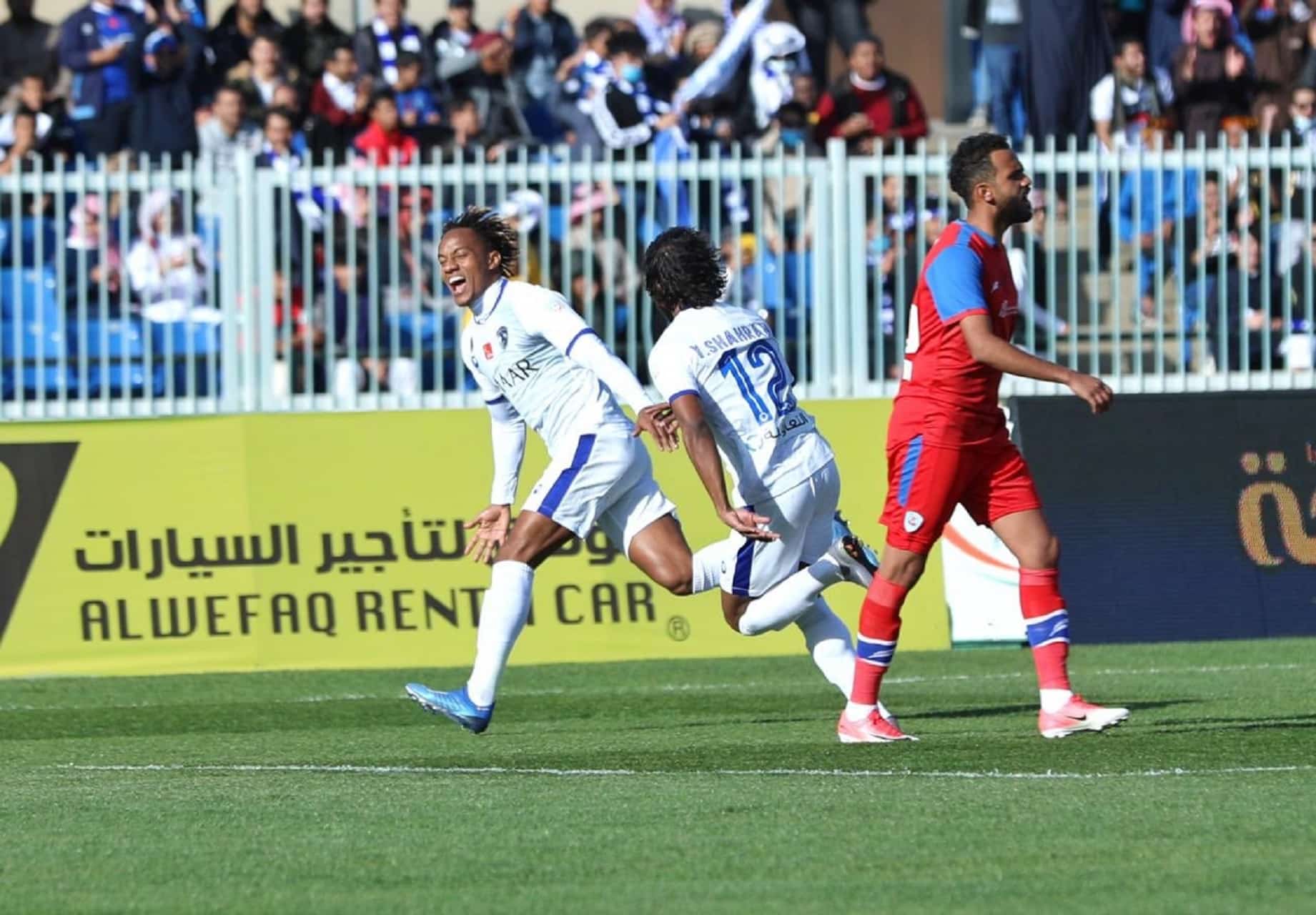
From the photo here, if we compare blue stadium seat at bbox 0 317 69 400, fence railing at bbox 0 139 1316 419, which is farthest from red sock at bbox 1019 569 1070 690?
blue stadium seat at bbox 0 317 69 400

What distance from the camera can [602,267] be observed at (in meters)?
15.6

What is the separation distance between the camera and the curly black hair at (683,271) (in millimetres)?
9625

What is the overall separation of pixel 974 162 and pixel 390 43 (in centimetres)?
1090

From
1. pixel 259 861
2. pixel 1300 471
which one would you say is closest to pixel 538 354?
pixel 259 861

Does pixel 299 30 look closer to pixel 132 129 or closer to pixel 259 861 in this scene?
pixel 132 129

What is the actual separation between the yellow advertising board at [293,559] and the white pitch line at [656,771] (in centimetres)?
443

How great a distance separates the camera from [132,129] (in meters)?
18.6

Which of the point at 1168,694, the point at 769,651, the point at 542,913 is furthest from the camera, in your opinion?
the point at 769,651

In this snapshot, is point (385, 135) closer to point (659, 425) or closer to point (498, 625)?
point (498, 625)

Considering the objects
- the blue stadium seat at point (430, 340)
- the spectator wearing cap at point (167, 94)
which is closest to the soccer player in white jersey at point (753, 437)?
the blue stadium seat at point (430, 340)

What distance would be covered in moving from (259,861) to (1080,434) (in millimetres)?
8335

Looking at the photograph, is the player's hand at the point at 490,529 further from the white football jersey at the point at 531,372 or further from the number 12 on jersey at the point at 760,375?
the number 12 on jersey at the point at 760,375

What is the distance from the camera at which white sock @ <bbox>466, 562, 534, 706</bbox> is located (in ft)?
32.5

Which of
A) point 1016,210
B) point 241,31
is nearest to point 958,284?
point 1016,210
